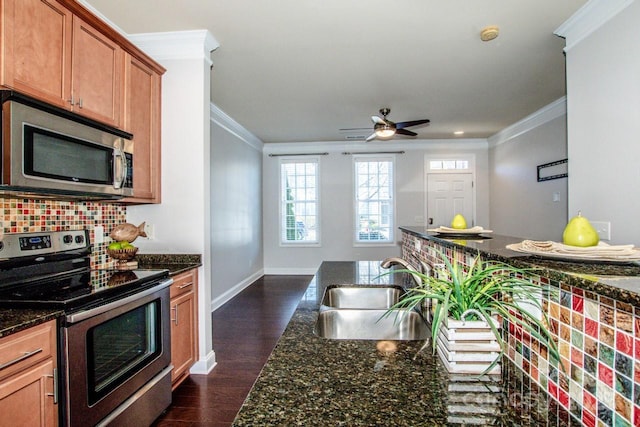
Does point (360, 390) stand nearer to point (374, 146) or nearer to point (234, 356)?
point (234, 356)

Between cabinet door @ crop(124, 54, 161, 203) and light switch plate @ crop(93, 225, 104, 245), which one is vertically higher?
cabinet door @ crop(124, 54, 161, 203)

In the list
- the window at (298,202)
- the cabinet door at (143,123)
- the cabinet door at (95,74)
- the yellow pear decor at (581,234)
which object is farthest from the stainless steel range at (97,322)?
the window at (298,202)

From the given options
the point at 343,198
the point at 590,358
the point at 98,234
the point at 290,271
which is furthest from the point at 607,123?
the point at 290,271

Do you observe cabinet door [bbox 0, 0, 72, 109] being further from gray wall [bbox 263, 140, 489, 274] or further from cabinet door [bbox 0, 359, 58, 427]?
gray wall [bbox 263, 140, 489, 274]

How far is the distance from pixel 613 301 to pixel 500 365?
30 centimetres

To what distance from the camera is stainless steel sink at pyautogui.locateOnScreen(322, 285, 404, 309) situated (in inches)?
73.0

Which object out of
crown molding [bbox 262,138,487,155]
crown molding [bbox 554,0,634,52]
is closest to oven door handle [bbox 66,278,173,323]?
crown molding [bbox 554,0,634,52]

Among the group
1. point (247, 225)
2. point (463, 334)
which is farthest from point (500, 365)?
point (247, 225)

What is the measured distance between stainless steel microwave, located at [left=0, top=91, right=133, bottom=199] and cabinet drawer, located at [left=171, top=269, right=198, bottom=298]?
64cm

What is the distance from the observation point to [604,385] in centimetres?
62

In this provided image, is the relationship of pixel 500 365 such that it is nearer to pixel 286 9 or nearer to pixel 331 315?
pixel 331 315

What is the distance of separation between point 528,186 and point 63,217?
18.1ft

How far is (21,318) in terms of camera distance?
49.3 inches

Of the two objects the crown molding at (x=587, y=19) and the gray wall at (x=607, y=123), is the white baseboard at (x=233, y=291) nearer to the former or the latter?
the gray wall at (x=607, y=123)
